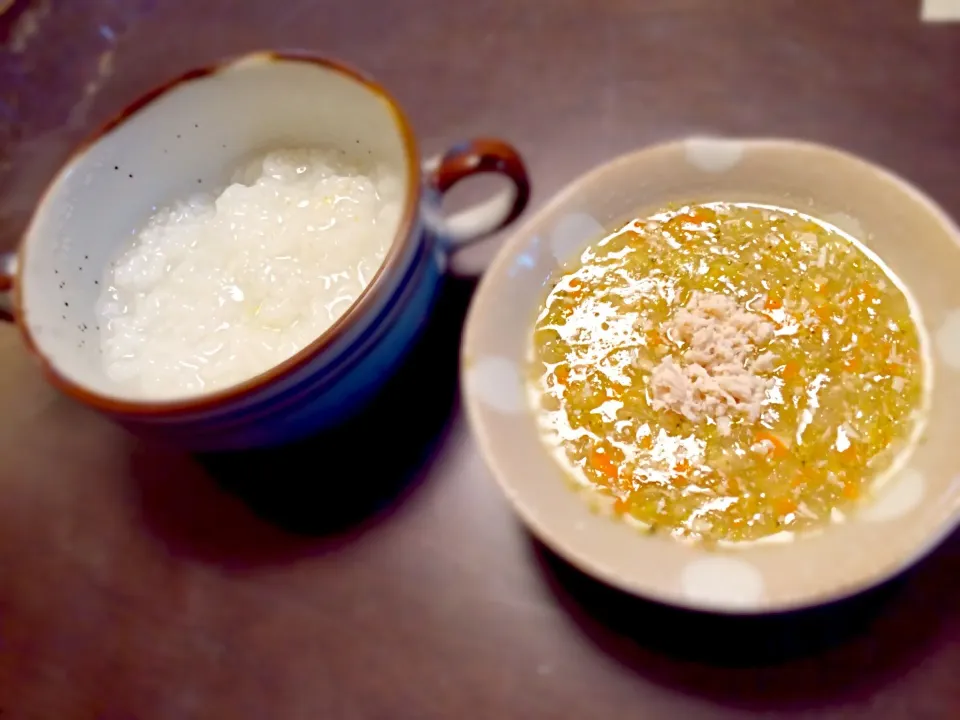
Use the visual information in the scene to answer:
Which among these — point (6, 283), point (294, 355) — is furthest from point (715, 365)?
point (6, 283)

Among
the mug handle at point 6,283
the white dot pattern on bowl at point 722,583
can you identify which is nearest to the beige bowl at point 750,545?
the white dot pattern on bowl at point 722,583

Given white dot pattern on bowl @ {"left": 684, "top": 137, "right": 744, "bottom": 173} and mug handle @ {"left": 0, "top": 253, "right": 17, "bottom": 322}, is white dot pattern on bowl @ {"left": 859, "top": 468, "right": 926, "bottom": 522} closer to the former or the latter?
white dot pattern on bowl @ {"left": 684, "top": 137, "right": 744, "bottom": 173}

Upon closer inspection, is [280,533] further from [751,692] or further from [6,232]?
[6,232]

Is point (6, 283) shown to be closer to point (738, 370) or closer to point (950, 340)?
point (738, 370)

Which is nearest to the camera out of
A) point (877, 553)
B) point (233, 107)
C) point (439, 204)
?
point (877, 553)

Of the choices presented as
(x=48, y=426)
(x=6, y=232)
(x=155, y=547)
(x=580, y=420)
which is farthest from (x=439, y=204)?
(x=6, y=232)

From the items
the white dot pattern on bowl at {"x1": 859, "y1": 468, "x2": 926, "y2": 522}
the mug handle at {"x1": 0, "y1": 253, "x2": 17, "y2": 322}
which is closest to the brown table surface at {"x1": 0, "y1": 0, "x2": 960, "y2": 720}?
the white dot pattern on bowl at {"x1": 859, "y1": 468, "x2": 926, "y2": 522}
